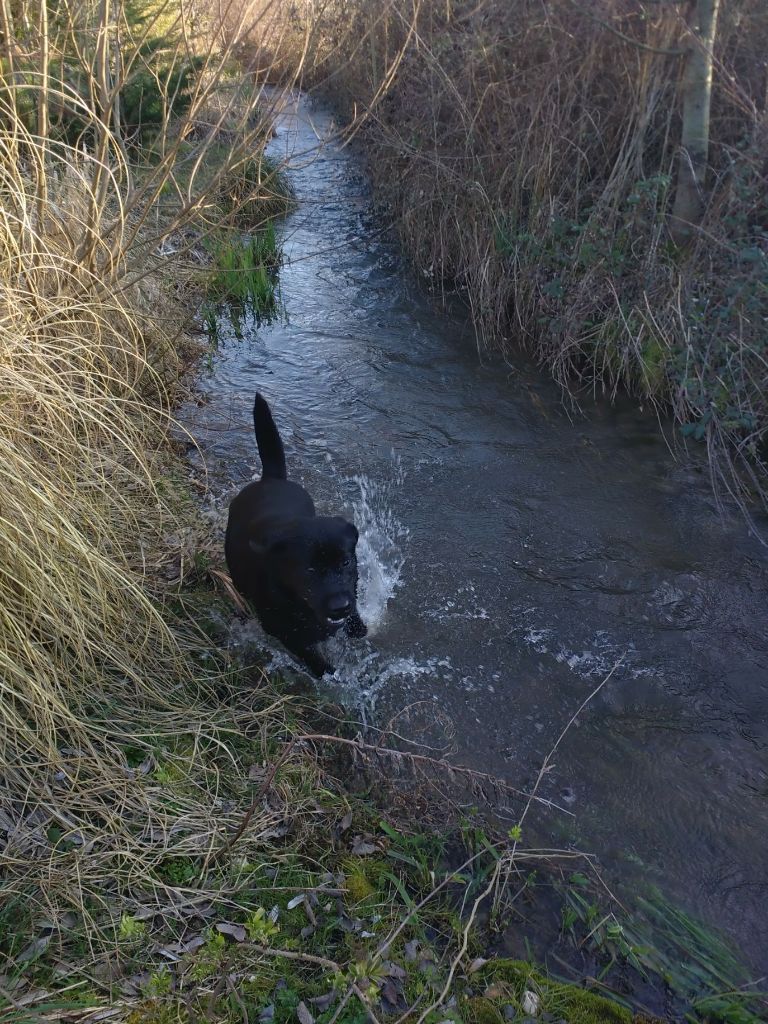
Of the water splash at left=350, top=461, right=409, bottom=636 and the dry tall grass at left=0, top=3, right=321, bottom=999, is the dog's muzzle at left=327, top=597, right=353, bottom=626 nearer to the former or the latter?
the dry tall grass at left=0, top=3, right=321, bottom=999

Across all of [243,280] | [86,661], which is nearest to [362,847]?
[86,661]

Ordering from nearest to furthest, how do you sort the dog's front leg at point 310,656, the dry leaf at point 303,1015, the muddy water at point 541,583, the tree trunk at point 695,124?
the dry leaf at point 303,1015
the muddy water at point 541,583
the dog's front leg at point 310,656
the tree trunk at point 695,124

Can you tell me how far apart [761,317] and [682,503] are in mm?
1312

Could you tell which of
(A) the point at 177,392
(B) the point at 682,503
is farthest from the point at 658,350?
(A) the point at 177,392

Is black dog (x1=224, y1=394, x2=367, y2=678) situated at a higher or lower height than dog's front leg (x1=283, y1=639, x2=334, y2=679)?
higher

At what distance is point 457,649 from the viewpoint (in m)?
4.02

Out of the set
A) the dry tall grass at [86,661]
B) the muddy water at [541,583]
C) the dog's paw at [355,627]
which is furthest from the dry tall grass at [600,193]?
the dog's paw at [355,627]

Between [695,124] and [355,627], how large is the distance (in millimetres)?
4689

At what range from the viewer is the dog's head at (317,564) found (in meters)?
3.52

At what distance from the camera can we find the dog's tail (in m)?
4.07

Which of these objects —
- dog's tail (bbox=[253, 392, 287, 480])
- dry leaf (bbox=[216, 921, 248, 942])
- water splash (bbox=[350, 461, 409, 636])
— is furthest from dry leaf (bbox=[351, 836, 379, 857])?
dog's tail (bbox=[253, 392, 287, 480])

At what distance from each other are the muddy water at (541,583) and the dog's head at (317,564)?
53 cm

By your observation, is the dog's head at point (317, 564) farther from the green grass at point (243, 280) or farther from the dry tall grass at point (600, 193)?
the green grass at point (243, 280)

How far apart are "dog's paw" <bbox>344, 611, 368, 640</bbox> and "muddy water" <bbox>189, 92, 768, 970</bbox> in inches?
3.0
